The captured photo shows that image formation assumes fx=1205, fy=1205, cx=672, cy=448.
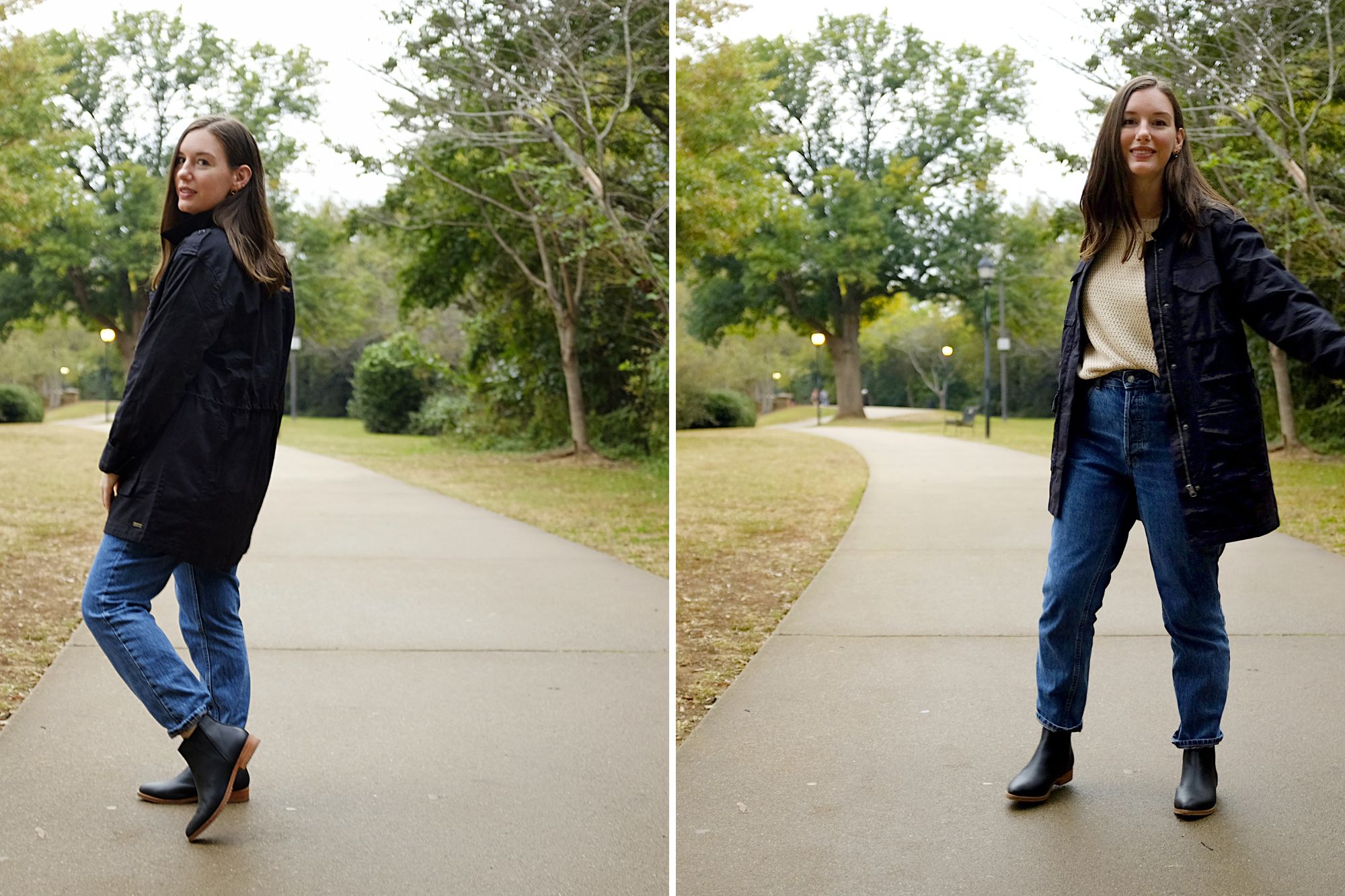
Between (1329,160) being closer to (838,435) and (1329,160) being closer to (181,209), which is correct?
(838,435)

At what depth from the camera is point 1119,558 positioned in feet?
7.80

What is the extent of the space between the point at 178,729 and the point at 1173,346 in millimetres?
2060

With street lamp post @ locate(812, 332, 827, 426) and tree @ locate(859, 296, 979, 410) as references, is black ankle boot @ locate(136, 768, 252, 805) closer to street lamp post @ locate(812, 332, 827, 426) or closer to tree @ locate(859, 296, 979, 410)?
street lamp post @ locate(812, 332, 827, 426)

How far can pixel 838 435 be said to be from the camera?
3.80 meters

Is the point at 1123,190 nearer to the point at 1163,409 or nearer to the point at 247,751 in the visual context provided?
the point at 1163,409

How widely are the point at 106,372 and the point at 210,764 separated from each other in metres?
2.38

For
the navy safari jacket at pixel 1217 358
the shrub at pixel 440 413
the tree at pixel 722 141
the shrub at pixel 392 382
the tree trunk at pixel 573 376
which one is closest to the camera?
the navy safari jacket at pixel 1217 358

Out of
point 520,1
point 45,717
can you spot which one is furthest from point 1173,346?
point 520,1

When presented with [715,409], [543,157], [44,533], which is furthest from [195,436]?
[543,157]

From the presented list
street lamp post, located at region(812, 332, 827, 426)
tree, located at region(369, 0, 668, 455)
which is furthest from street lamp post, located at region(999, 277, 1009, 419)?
tree, located at region(369, 0, 668, 455)

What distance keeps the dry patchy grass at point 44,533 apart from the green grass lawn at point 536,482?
150 centimetres

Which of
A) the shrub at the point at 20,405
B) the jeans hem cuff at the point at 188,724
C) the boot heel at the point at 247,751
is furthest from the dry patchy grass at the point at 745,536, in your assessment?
the shrub at the point at 20,405

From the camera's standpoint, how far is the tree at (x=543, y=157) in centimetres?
676

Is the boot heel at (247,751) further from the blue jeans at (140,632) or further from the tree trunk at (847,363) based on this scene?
the tree trunk at (847,363)
